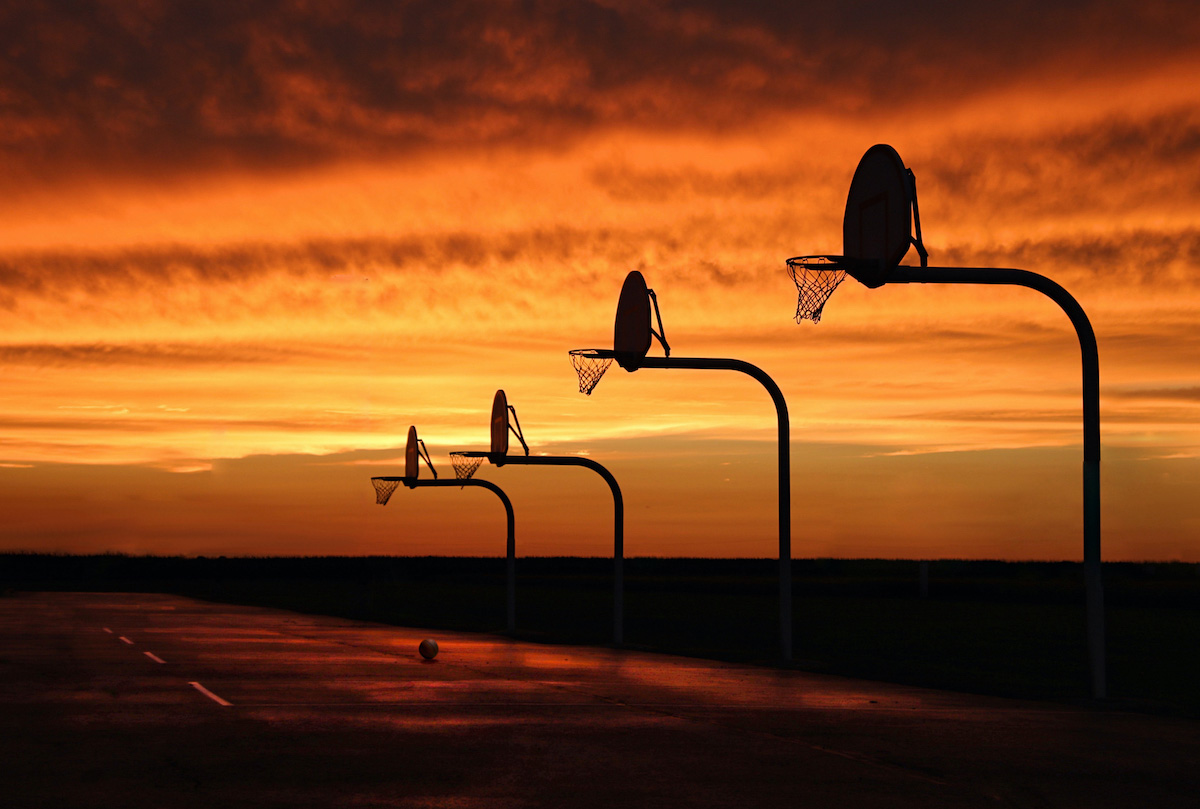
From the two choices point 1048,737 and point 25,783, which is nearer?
point 25,783

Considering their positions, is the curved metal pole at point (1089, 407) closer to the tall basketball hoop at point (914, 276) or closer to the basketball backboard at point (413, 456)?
the tall basketball hoop at point (914, 276)

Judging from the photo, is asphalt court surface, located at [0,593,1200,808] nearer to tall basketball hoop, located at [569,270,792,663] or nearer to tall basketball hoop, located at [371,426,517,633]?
tall basketball hoop, located at [569,270,792,663]

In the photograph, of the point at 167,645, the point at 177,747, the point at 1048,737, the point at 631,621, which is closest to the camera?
the point at 177,747

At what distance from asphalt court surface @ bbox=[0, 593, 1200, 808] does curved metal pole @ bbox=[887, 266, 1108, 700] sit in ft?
3.09

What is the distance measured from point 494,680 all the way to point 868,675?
588 centimetres

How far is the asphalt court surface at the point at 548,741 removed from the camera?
9828 mm

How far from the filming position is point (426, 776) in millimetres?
10531

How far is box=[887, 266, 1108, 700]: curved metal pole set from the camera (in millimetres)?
16391

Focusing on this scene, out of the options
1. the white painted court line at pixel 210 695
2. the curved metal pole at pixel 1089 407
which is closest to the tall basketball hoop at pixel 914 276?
the curved metal pole at pixel 1089 407

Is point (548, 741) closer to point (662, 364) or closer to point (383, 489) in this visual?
point (662, 364)

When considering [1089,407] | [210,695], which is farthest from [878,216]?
[210,695]

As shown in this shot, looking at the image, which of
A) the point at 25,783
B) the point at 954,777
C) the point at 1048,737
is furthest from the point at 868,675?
the point at 25,783

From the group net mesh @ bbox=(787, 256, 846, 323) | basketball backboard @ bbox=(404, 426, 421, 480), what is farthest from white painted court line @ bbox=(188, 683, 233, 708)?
basketball backboard @ bbox=(404, 426, 421, 480)

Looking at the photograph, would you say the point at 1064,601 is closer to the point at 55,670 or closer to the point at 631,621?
the point at 631,621
